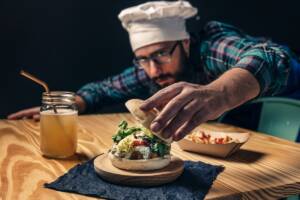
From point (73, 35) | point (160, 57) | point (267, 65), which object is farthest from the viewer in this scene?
point (73, 35)

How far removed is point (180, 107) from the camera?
1.07m

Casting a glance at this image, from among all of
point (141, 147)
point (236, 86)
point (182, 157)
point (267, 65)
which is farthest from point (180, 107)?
point (267, 65)

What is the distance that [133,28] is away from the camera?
2.33 m

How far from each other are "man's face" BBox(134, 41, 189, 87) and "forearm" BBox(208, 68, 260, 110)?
88cm

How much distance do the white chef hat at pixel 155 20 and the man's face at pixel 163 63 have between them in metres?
0.04

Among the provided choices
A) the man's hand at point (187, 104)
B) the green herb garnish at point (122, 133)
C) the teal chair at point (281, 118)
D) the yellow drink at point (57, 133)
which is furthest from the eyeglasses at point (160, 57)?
the green herb garnish at point (122, 133)

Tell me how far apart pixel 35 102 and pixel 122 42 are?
A: 0.70 m

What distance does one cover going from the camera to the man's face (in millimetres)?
2316

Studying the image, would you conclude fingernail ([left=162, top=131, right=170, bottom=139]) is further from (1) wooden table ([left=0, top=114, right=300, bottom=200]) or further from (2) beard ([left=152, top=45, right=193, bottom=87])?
(2) beard ([left=152, top=45, right=193, bottom=87])

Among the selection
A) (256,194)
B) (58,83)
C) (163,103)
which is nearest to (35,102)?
(58,83)

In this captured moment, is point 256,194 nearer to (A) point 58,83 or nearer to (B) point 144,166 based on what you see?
(B) point 144,166

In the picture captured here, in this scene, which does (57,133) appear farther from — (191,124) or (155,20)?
(155,20)

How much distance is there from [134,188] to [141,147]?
0.36ft

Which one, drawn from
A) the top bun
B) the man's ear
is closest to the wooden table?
the top bun
